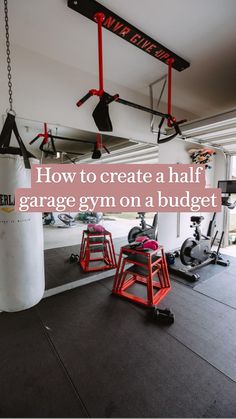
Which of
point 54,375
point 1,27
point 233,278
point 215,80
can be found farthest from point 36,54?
point 233,278

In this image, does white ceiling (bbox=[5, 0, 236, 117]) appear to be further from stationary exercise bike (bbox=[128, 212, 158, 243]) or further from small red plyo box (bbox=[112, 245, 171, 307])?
small red plyo box (bbox=[112, 245, 171, 307])

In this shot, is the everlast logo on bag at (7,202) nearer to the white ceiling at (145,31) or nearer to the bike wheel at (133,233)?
the white ceiling at (145,31)

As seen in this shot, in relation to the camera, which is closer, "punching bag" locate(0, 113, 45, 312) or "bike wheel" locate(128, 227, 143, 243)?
"punching bag" locate(0, 113, 45, 312)

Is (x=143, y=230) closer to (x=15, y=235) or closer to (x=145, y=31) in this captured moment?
(x=15, y=235)

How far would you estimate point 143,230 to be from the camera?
4141 mm

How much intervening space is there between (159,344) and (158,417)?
0.64 meters

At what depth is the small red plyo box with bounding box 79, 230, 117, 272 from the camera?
335 cm

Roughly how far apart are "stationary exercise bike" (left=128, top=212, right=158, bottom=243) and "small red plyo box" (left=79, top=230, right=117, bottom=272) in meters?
0.59

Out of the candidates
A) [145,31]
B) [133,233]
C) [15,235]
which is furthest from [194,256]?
[145,31]

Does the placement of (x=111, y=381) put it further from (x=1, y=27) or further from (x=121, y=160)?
(x=1, y=27)

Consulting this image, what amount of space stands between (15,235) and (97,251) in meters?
2.49

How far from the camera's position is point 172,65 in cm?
268

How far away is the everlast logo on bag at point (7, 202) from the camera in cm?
134

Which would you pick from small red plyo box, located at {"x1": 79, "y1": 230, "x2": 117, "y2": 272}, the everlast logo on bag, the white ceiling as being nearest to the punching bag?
the everlast logo on bag
